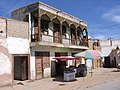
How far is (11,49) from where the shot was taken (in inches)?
669

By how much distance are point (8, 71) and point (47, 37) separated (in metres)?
6.54

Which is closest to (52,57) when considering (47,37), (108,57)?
(47,37)

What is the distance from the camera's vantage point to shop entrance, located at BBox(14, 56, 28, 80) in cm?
1895

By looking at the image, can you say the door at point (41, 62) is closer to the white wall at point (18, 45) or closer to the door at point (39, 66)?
the door at point (39, 66)

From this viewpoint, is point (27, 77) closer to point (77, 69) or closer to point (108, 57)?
point (77, 69)

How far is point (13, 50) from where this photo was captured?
17203 mm

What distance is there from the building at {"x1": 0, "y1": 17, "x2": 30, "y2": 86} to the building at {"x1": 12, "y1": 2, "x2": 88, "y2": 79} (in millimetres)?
659

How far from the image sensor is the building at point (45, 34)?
19.4m

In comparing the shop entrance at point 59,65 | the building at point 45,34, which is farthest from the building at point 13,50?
the shop entrance at point 59,65

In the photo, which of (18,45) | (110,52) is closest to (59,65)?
(18,45)

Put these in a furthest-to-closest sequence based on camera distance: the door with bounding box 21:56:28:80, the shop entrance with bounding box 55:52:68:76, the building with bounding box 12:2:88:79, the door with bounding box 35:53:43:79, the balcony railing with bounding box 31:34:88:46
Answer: the shop entrance with bounding box 55:52:68:76 < the door with bounding box 35:53:43:79 < the balcony railing with bounding box 31:34:88:46 < the building with bounding box 12:2:88:79 < the door with bounding box 21:56:28:80

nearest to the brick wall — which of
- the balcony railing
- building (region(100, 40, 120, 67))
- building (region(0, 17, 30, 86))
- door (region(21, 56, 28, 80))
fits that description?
building (region(0, 17, 30, 86))

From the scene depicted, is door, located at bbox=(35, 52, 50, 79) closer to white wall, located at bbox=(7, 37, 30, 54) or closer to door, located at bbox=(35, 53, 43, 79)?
door, located at bbox=(35, 53, 43, 79)

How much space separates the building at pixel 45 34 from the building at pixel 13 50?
2.16 ft
